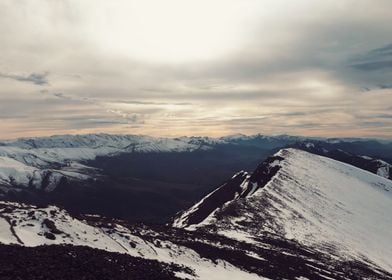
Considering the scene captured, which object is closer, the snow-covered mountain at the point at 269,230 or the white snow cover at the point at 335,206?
the snow-covered mountain at the point at 269,230

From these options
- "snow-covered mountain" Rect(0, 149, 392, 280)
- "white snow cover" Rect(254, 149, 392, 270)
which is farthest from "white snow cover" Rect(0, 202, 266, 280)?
"white snow cover" Rect(254, 149, 392, 270)

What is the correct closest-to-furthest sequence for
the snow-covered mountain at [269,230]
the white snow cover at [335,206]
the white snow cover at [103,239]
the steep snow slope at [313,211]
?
the white snow cover at [103,239]
the snow-covered mountain at [269,230]
the steep snow slope at [313,211]
the white snow cover at [335,206]

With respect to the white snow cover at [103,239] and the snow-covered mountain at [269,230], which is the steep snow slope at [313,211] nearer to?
the snow-covered mountain at [269,230]

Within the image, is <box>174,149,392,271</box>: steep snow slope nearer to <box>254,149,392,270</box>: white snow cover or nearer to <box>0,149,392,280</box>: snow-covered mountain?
<box>254,149,392,270</box>: white snow cover

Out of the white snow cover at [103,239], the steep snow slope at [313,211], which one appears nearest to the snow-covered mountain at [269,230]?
the white snow cover at [103,239]

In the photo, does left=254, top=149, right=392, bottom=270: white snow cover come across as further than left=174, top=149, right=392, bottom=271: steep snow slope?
Yes

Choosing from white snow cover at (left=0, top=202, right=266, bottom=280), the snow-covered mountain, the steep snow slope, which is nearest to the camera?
white snow cover at (left=0, top=202, right=266, bottom=280)

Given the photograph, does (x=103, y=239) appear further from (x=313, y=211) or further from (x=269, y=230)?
(x=313, y=211)

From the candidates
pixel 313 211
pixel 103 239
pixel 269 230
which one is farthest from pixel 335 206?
pixel 103 239
